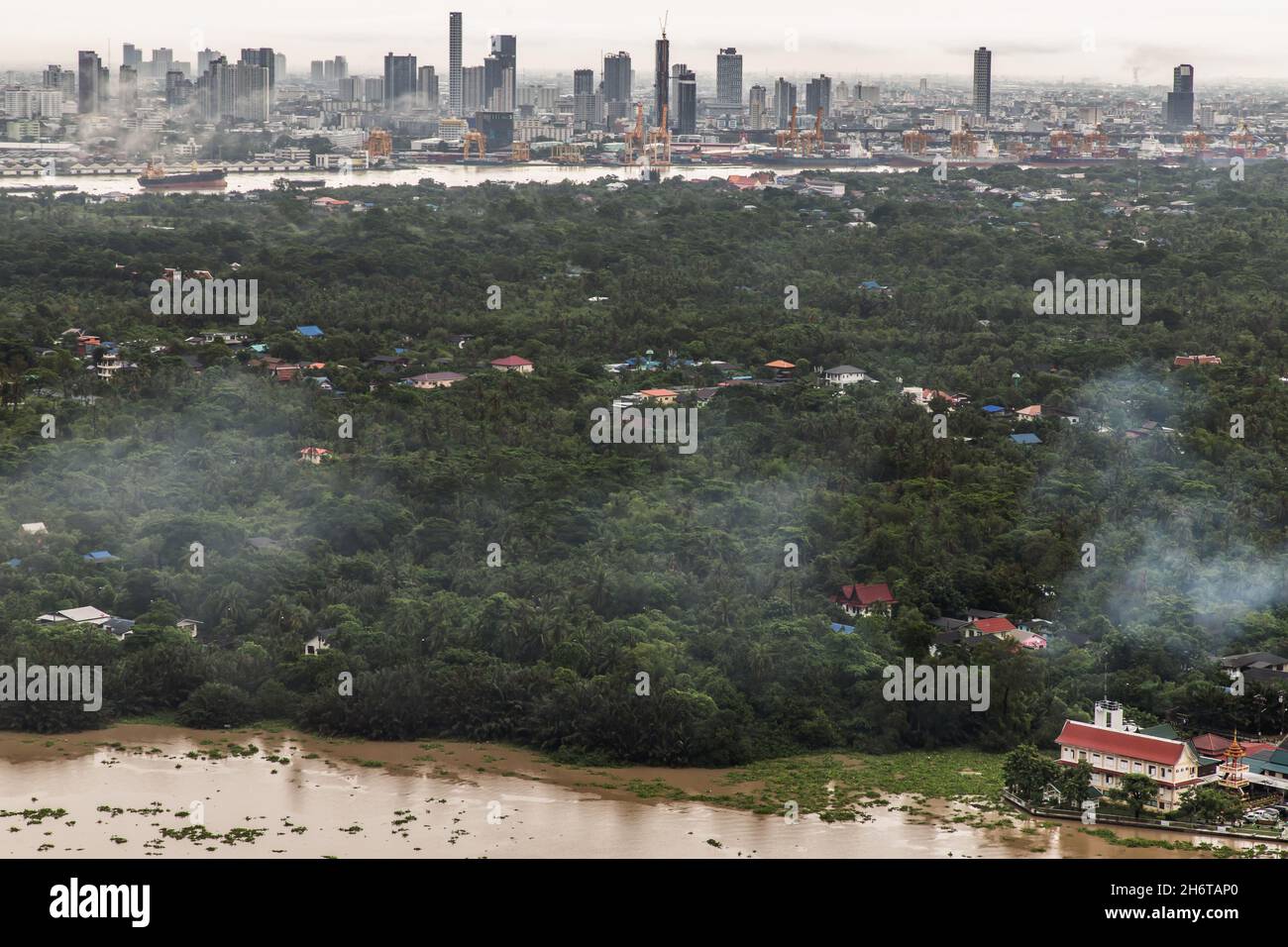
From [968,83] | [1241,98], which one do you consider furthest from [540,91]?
[968,83]

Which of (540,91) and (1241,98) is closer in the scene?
(540,91)

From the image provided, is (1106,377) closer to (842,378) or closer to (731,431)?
(842,378)

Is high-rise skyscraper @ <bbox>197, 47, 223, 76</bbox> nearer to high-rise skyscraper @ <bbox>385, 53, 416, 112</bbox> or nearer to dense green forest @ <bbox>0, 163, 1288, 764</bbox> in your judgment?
high-rise skyscraper @ <bbox>385, 53, 416, 112</bbox>

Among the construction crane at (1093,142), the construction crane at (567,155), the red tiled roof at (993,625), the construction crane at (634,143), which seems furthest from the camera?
the construction crane at (567,155)

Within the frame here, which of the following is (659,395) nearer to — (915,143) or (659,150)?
(659,150)

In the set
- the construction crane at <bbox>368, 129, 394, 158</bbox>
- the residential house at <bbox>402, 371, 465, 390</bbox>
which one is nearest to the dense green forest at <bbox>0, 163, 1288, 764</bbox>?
A: the residential house at <bbox>402, 371, 465, 390</bbox>

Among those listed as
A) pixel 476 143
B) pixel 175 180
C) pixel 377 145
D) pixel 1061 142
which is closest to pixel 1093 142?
pixel 1061 142

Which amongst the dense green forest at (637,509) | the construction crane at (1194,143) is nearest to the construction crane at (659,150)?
the construction crane at (1194,143)

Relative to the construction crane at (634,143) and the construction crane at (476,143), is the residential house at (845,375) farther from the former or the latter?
the construction crane at (476,143)
